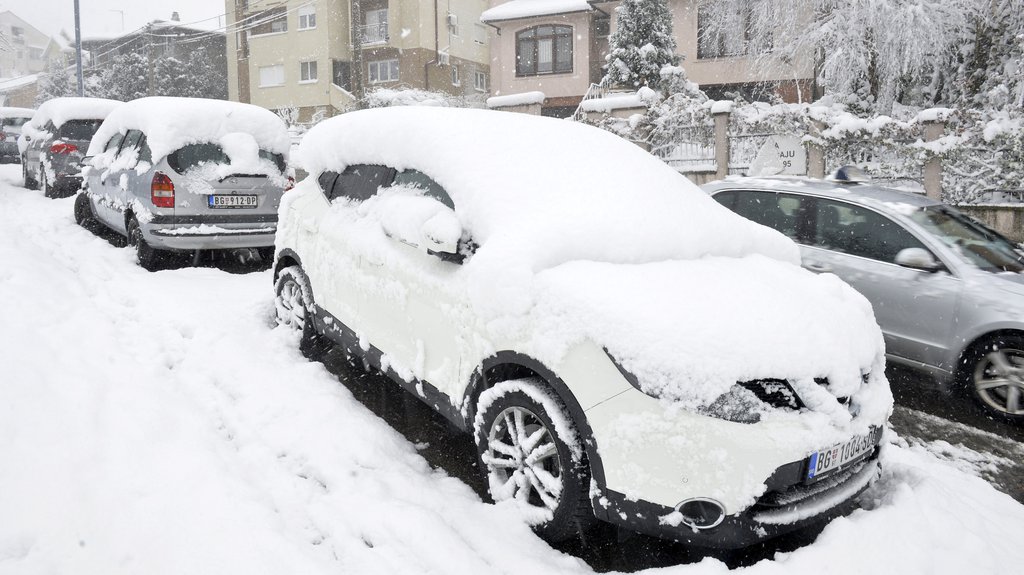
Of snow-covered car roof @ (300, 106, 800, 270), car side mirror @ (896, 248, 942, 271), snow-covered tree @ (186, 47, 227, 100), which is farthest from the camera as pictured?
snow-covered tree @ (186, 47, 227, 100)

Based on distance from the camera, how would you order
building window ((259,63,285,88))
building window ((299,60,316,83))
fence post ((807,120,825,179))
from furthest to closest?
building window ((259,63,285,88))
building window ((299,60,316,83))
fence post ((807,120,825,179))

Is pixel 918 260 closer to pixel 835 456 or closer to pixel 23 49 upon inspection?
pixel 835 456

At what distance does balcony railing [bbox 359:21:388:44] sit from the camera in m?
36.1

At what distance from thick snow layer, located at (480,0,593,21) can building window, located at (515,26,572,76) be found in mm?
887

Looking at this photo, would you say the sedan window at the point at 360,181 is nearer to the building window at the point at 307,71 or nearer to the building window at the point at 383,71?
the building window at the point at 383,71

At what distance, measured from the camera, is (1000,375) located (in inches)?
186

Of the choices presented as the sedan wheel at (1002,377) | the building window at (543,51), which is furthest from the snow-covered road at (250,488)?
the building window at (543,51)

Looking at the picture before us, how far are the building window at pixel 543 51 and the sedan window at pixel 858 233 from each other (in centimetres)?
2598

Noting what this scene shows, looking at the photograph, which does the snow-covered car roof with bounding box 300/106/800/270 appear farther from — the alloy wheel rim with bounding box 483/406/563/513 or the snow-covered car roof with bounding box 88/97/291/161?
the snow-covered car roof with bounding box 88/97/291/161

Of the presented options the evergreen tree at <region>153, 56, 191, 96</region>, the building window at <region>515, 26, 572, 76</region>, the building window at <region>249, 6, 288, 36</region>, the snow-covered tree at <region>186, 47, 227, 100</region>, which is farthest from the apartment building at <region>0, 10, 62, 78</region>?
the building window at <region>515, 26, 572, 76</region>

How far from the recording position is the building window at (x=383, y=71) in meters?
36.3

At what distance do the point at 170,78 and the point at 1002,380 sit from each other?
1612 inches

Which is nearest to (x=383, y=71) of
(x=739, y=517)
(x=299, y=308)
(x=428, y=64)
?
(x=428, y=64)

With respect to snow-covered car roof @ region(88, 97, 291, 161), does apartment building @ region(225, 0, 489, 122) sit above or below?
above
